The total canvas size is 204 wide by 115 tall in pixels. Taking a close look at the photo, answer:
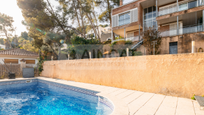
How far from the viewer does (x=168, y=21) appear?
12688 mm

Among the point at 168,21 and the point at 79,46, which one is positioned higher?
the point at 168,21

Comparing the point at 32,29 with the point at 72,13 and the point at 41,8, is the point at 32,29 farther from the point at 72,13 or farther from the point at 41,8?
the point at 72,13

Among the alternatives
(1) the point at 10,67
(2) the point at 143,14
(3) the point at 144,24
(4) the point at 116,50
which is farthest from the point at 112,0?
(1) the point at 10,67

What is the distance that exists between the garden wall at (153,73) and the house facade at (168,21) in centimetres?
684

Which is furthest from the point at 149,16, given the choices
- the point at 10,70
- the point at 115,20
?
the point at 10,70

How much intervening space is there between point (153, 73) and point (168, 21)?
11536 mm

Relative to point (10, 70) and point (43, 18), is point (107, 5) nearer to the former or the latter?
point (43, 18)

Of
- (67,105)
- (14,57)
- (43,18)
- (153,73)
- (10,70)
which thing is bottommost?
(67,105)

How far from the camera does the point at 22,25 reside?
17.7 metres

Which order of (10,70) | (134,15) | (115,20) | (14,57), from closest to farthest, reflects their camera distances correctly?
1. (10,70)
2. (14,57)
3. (134,15)
4. (115,20)

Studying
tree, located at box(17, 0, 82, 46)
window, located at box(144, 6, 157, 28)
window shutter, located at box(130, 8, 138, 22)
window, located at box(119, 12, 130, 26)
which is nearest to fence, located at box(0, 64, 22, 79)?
tree, located at box(17, 0, 82, 46)

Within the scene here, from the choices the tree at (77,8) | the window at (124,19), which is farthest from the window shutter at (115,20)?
the tree at (77,8)

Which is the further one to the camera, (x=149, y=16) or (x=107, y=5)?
(x=107, y=5)

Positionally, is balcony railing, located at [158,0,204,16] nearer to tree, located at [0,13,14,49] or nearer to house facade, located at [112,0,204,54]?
house facade, located at [112,0,204,54]
